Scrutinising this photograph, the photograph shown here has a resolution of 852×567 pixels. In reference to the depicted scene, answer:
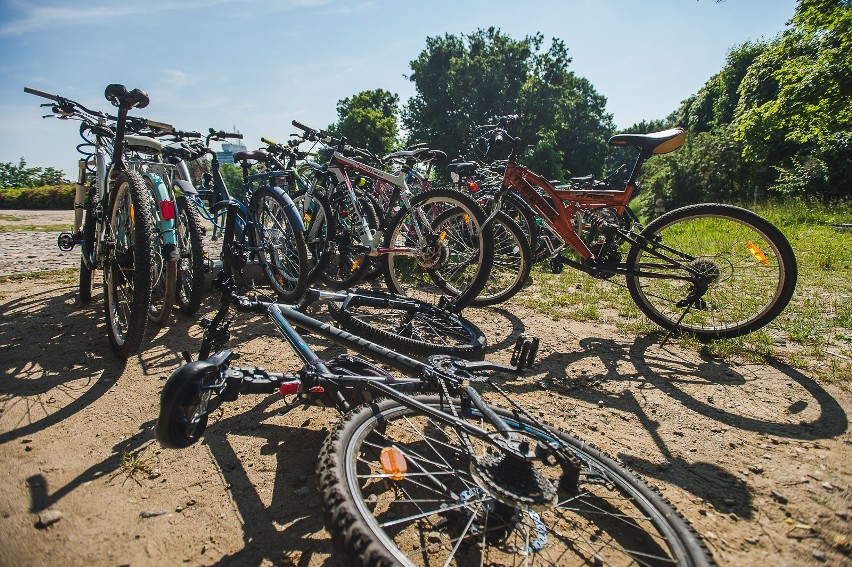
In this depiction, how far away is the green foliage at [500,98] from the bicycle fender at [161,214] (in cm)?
2782

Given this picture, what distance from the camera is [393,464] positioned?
127cm

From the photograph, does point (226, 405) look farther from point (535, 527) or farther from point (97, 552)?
point (535, 527)

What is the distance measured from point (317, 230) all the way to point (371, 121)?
32.4 m

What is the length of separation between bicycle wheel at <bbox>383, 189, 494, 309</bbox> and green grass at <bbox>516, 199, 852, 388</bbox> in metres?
0.86

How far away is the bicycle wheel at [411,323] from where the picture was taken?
101 inches

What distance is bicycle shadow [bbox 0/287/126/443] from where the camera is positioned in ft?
7.00

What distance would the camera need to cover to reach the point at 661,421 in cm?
221

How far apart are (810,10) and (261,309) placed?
26024 mm

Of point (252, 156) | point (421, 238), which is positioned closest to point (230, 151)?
point (252, 156)

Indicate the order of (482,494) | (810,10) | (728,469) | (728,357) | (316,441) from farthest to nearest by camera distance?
(810,10) → (728,357) → (316,441) → (728,469) → (482,494)

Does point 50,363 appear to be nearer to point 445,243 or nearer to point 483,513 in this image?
point 483,513

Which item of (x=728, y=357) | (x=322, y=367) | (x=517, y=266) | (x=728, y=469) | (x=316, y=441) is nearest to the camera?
(x=322, y=367)

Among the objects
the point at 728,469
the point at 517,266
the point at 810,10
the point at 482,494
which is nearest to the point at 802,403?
the point at 728,469

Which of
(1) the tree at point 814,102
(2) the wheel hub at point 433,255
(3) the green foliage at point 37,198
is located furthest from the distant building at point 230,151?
(1) the tree at point 814,102
